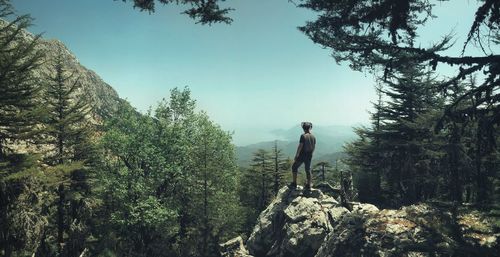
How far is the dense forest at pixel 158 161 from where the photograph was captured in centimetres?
1614

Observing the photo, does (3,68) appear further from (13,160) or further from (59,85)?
(59,85)

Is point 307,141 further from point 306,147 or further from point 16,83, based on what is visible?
point 16,83

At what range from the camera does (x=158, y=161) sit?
2773cm

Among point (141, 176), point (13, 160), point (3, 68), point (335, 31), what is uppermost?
point (335, 31)

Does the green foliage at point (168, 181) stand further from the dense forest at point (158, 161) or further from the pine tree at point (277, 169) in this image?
the pine tree at point (277, 169)

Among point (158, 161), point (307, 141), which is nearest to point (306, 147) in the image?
point (307, 141)

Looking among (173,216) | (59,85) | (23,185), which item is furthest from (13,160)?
(173,216)

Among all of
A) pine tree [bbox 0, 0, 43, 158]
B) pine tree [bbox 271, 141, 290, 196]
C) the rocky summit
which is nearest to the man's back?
the rocky summit

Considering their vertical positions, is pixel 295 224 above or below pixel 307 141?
below

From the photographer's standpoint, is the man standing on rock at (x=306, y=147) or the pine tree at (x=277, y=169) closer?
the man standing on rock at (x=306, y=147)

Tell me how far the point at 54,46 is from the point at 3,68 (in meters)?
188

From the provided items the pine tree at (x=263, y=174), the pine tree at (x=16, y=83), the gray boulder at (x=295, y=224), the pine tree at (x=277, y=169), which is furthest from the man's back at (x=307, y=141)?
the pine tree at (x=263, y=174)

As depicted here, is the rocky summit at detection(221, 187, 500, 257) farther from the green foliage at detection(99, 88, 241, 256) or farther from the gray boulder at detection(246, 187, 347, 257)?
the green foliage at detection(99, 88, 241, 256)

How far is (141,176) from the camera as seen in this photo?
2750cm
